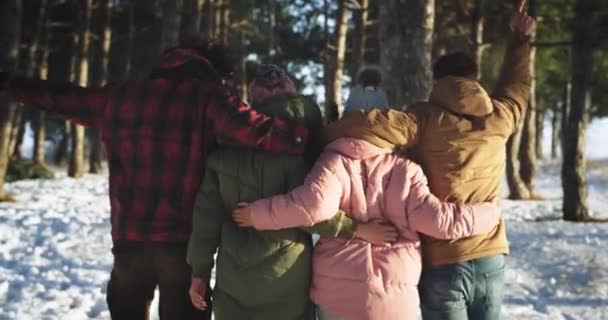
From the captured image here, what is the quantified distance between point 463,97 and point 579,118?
8.73 m

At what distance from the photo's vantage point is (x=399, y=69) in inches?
268

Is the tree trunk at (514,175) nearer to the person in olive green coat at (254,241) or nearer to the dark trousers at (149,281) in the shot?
the dark trousers at (149,281)

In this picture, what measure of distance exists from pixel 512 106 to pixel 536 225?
7.35 m

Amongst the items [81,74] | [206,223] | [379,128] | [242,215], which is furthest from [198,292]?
[81,74]

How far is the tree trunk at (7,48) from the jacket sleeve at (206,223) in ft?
32.3

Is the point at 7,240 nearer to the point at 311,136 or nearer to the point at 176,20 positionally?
the point at 176,20

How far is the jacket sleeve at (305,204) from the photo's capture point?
2805 mm

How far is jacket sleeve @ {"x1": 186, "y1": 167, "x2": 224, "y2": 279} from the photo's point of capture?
9.80ft

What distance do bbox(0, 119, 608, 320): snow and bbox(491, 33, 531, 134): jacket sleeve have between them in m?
2.95

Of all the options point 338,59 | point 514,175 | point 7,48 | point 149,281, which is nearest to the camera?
point 149,281

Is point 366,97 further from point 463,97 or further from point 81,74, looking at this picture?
point 81,74

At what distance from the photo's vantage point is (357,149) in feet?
9.48

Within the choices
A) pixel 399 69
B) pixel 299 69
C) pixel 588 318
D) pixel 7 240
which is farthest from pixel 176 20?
pixel 299 69

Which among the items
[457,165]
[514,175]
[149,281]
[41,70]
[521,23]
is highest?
[41,70]
